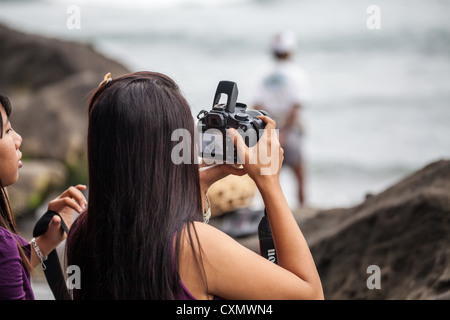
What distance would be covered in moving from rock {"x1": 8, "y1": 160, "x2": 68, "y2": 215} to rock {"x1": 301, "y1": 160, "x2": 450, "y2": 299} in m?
3.47

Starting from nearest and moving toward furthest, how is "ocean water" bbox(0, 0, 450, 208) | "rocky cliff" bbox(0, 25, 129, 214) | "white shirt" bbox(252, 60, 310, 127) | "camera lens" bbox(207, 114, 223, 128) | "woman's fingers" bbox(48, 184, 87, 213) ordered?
"camera lens" bbox(207, 114, 223, 128)
"woman's fingers" bbox(48, 184, 87, 213)
"white shirt" bbox(252, 60, 310, 127)
"rocky cliff" bbox(0, 25, 129, 214)
"ocean water" bbox(0, 0, 450, 208)

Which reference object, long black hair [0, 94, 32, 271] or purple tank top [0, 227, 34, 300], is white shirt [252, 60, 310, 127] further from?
purple tank top [0, 227, 34, 300]

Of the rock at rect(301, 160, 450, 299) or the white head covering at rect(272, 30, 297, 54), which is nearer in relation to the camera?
the rock at rect(301, 160, 450, 299)

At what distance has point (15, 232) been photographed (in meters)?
1.97

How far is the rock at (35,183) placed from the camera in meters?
6.07

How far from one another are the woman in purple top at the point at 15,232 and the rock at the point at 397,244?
146cm

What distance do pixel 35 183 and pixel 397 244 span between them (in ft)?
14.0

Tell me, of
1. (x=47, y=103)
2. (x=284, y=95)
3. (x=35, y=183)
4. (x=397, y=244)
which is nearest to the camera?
(x=397, y=244)

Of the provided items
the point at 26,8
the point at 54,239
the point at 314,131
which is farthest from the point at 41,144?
the point at 26,8

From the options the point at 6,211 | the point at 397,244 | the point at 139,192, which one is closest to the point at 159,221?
the point at 139,192

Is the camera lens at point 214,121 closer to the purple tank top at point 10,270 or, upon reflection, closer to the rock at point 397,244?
the purple tank top at point 10,270

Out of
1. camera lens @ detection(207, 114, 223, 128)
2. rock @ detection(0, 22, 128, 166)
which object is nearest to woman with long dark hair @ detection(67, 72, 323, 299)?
camera lens @ detection(207, 114, 223, 128)

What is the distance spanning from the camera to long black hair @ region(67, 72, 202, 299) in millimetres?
1496

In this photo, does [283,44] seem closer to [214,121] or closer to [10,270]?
[214,121]
